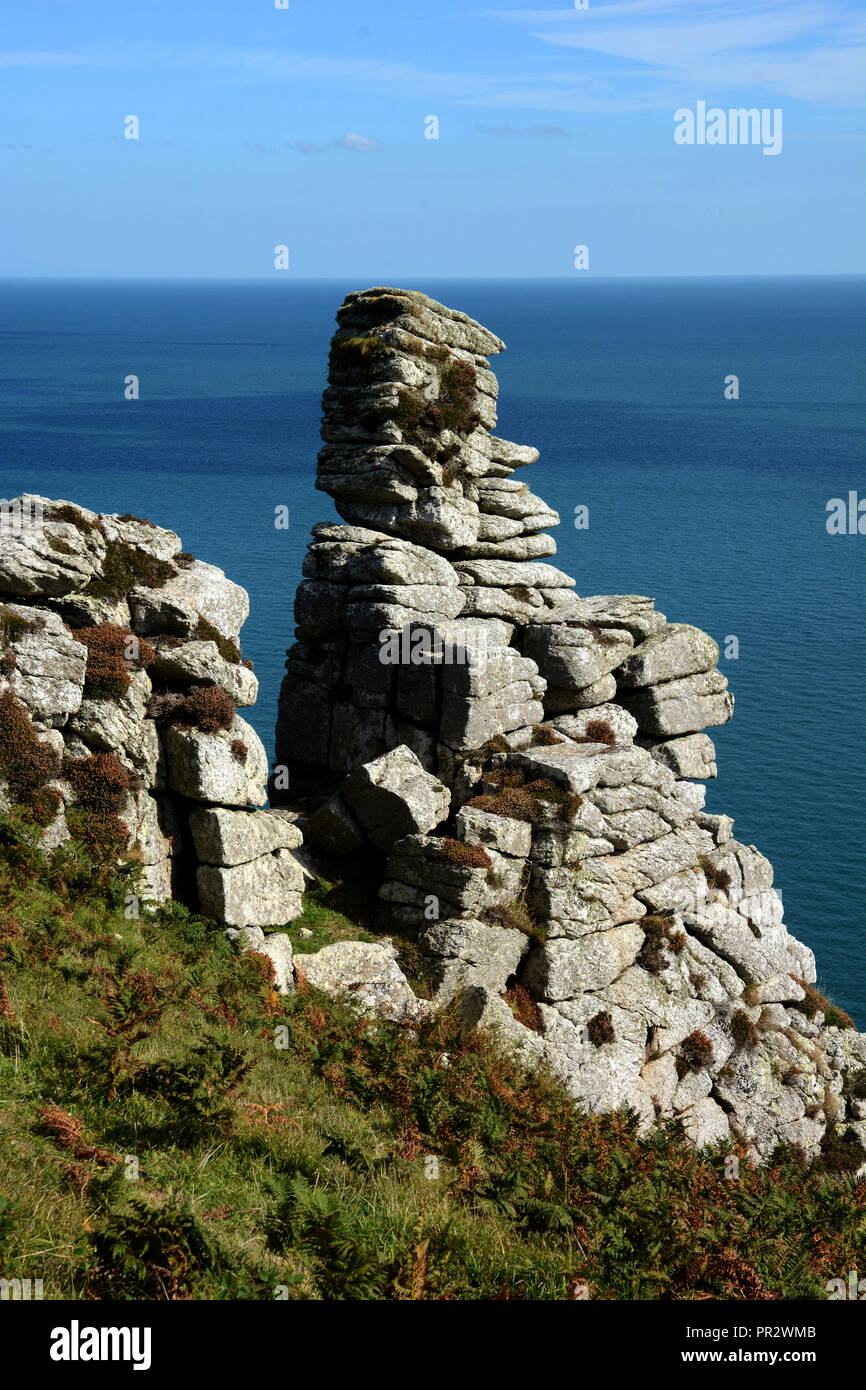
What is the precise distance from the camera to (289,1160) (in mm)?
16219

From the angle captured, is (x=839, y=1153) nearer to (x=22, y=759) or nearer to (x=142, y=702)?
(x=142, y=702)

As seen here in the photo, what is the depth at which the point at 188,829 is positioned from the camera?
2931 centimetres

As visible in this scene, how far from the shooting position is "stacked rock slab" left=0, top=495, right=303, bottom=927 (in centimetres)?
2667

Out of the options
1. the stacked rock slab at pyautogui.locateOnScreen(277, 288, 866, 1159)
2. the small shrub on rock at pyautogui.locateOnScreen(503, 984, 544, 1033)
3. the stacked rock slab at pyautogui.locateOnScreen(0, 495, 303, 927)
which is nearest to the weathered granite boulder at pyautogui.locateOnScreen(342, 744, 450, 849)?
the stacked rock slab at pyautogui.locateOnScreen(277, 288, 866, 1159)

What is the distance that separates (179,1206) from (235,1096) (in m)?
3.52

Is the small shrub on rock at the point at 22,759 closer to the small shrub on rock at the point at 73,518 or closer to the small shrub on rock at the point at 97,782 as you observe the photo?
the small shrub on rock at the point at 97,782

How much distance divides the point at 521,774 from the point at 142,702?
11.6 m

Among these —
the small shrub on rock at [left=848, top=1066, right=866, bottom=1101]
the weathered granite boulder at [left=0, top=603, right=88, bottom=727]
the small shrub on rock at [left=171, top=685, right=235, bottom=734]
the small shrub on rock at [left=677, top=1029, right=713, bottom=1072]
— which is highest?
the weathered granite boulder at [left=0, top=603, right=88, bottom=727]

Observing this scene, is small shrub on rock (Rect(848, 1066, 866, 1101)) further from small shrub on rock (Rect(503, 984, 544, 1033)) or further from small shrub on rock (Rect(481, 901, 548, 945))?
small shrub on rock (Rect(481, 901, 548, 945))

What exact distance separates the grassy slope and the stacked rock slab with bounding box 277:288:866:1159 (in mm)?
5745

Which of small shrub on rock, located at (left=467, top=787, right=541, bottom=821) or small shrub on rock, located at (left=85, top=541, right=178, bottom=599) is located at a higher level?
small shrub on rock, located at (left=85, top=541, right=178, bottom=599)

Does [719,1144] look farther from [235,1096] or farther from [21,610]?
[21,610]

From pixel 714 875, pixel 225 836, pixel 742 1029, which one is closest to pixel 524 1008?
pixel 742 1029

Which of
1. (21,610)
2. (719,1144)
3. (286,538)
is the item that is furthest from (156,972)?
(286,538)
